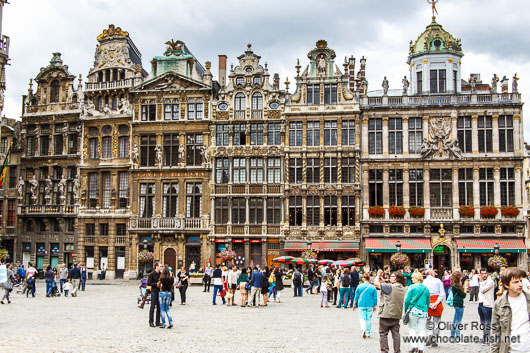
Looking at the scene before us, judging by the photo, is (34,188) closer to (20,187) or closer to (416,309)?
(20,187)

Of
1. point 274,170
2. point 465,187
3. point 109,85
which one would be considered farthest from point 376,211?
point 109,85

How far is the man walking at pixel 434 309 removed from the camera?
13.8 m

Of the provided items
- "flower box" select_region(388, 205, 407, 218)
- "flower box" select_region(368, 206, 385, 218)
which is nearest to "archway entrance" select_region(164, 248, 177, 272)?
Answer: "flower box" select_region(368, 206, 385, 218)

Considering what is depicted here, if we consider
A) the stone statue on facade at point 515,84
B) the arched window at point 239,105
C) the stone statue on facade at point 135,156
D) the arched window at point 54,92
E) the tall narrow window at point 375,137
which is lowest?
the stone statue on facade at point 135,156

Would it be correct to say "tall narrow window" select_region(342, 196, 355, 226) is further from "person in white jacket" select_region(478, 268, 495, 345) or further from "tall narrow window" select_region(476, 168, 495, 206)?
"person in white jacket" select_region(478, 268, 495, 345)

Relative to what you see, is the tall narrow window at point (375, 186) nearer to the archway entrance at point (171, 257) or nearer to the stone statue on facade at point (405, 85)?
the stone statue on facade at point (405, 85)

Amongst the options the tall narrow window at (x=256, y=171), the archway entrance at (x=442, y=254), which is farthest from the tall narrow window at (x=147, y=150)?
the archway entrance at (x=442, y=254)

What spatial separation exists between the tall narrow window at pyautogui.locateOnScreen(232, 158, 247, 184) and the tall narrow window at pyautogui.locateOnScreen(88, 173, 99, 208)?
11646mm

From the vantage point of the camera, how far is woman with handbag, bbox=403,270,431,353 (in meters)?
12.6

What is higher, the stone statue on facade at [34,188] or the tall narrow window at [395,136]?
the tall narrow window at [395,136]

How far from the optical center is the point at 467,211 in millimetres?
42938

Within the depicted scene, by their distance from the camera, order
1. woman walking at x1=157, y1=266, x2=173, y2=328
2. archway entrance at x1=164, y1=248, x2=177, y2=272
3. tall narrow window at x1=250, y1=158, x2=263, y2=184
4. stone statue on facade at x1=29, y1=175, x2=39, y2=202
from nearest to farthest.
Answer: woman walking at x1=157, y1=266, x2=173, y2=328 < tall narrow window at x1=250, y1=158, x2=263, y2=184 < archway entrance at x1=164, y1=248, x2=177, y2=272 < stone statue on facade at x1=29, y1=175, x2=39, y2=202

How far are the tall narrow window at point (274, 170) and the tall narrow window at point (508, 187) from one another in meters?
16.2

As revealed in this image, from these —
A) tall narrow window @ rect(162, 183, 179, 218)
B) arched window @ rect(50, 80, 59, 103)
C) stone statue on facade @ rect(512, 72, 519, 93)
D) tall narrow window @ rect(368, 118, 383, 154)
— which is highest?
arched window @ rect(50, 80, 59, 103)
